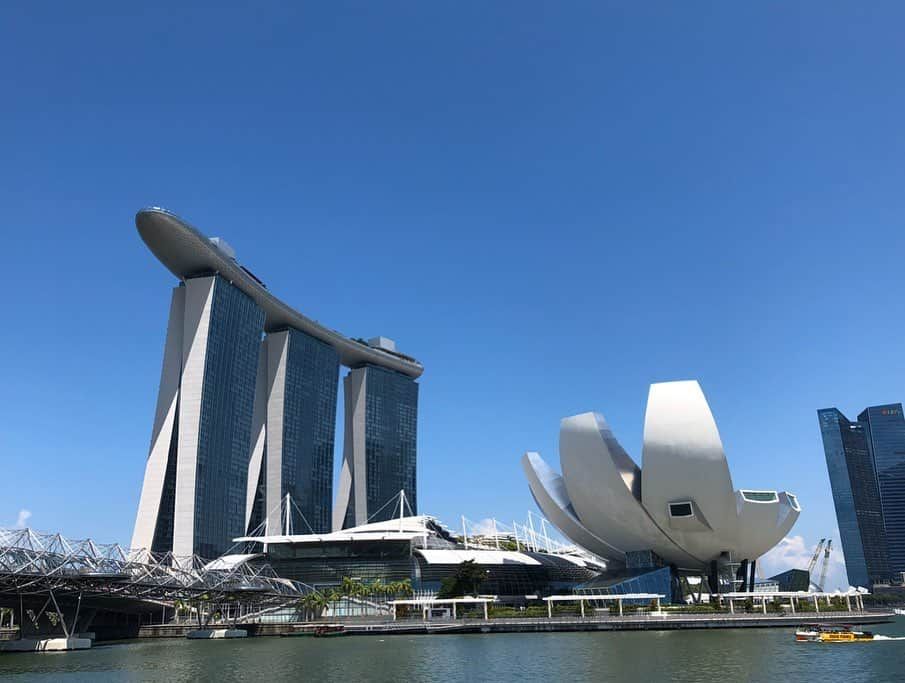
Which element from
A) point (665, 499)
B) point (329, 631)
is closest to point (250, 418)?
point (329, 631)

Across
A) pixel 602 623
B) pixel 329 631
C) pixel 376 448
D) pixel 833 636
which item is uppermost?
pixel 376 448

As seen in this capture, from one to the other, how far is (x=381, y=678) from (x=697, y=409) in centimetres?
4441

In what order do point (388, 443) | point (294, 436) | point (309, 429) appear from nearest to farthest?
1. point (294, 436)
2. point (309, 429)
3. point (388, 443)

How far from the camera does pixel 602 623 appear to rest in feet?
228

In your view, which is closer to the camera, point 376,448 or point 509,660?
point 509,660

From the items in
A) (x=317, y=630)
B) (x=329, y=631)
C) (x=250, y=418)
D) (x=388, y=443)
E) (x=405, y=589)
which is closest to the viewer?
(x=329, y=631)

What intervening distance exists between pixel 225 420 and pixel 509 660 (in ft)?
222

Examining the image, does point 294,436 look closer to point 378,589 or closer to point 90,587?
point 378,589

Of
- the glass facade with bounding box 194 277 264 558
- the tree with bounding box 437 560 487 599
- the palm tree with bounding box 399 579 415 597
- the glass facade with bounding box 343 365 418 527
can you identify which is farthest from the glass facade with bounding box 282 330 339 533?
the tree with bounding box 437 560 487 599

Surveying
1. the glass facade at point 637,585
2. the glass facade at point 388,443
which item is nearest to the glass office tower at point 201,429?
the glass facade at point 388,443

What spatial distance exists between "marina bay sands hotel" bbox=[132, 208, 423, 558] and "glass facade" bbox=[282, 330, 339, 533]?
23 centimetres

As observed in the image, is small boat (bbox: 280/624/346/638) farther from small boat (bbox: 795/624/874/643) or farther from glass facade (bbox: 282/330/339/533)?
glass facade (bbox: 282/330/339/533)

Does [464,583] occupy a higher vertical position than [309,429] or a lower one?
lower

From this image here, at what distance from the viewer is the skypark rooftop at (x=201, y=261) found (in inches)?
3799
